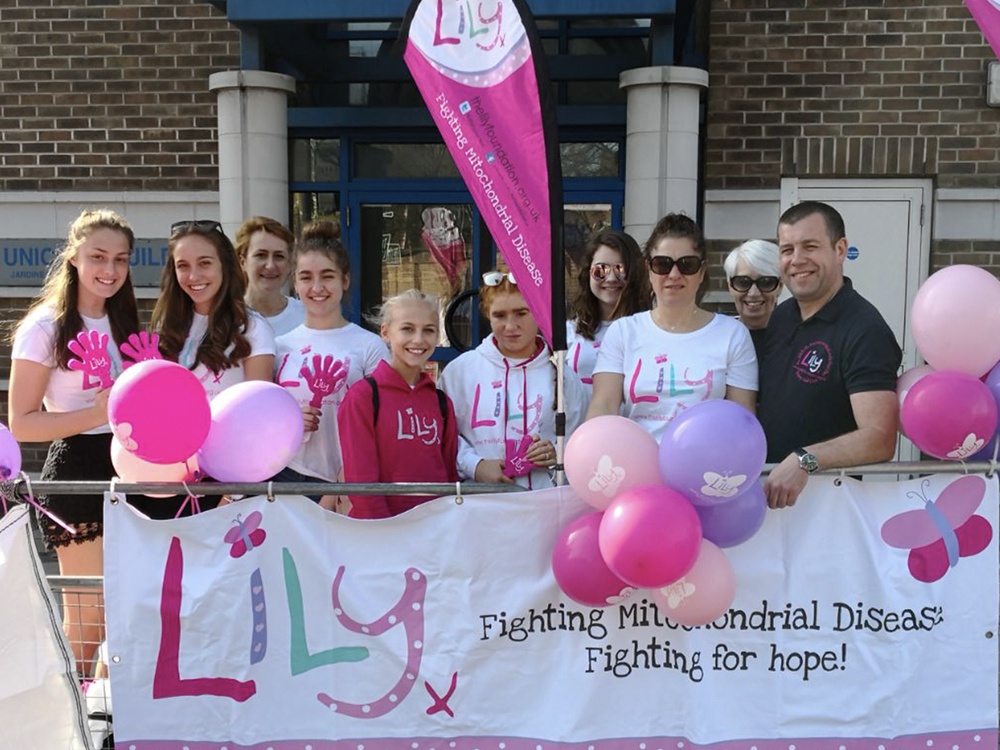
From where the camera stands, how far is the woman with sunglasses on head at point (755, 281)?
13.4ft

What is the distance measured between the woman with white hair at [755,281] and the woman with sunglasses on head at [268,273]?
193 cm

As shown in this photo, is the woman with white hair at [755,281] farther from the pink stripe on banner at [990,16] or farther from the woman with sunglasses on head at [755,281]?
the pink stripe on banner at [990,16]

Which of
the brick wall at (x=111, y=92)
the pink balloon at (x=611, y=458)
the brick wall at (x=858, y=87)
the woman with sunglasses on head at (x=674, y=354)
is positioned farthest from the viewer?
the brick wall at (x=111, y=92)

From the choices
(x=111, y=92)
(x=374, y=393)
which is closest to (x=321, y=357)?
(x=374, y=393)

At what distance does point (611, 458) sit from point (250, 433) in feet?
3.80

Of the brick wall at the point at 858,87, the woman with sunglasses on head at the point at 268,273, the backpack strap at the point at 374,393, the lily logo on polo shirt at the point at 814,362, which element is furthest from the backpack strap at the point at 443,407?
the brick wall at the point at 858,87

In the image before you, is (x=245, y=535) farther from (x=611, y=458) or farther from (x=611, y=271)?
(x=611, y=271)

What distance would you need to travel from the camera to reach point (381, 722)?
3.22 m

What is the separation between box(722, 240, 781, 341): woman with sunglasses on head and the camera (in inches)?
161

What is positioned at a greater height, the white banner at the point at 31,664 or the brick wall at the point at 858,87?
the brick wall at the point at 858,87

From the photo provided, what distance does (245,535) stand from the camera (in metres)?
3.26

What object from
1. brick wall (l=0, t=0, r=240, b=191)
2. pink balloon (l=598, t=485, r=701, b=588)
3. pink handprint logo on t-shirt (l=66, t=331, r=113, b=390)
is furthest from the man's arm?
brick wall (l=0, t=0, r=240, b=191)

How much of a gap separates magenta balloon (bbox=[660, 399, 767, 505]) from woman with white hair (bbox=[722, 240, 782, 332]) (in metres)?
1.32

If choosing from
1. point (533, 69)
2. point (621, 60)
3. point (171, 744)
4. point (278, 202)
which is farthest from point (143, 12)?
point (171, 744)
